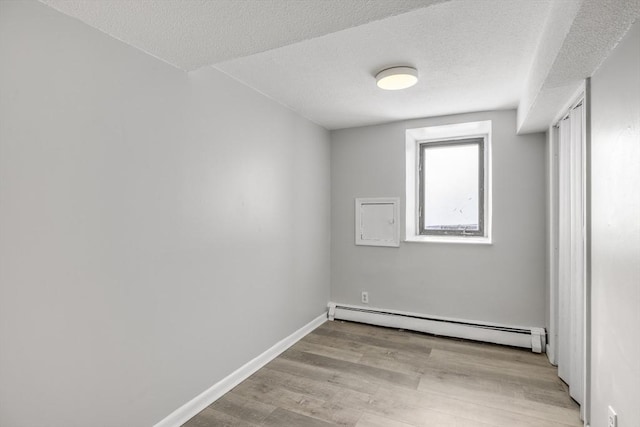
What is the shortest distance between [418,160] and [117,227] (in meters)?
3.22

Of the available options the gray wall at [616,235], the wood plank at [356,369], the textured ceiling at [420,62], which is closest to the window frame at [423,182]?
the textured ceiling at [420,62]

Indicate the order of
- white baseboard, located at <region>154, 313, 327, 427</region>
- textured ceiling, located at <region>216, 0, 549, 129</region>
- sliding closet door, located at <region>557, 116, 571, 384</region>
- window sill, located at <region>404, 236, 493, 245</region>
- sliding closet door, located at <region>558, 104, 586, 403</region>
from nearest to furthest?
textured ceiling, located at <region>216, 0, 549, 129</region> < white baseboard, located at <region>154, 313, 327, 427</region> < sliding closet door, located at <region>558, 104, 586, 403</region> < sliding closet door, located at <region>557, 116, 571, 384</region> < window sill, located at <region>404, 236, 493, 245</region>

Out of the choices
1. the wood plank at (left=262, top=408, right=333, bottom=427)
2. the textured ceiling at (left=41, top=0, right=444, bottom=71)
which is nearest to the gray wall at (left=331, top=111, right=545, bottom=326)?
the wood plank at (left=262, top=408, right=333, bottom=427)

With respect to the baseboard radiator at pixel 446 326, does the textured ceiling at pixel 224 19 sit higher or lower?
higher

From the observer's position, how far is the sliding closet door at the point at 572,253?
2.07 m

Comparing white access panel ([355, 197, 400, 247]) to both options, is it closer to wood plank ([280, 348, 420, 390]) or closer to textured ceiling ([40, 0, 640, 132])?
textured ceiling ([40, 0, 640, 132])

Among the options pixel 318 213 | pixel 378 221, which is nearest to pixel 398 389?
pixel 378 221

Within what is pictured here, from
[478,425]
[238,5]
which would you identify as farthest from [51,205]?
[478,425]

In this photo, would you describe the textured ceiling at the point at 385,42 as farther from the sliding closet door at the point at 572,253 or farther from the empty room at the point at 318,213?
the sliding closet door at the point at 572,253

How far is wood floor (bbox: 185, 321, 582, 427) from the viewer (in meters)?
2.02

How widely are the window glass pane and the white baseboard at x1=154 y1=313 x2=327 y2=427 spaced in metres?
2.05

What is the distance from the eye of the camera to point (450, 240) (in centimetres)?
347

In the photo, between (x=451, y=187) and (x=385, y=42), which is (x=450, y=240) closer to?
(x=451, y=187)

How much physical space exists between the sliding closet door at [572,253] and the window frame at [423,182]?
1069mm
